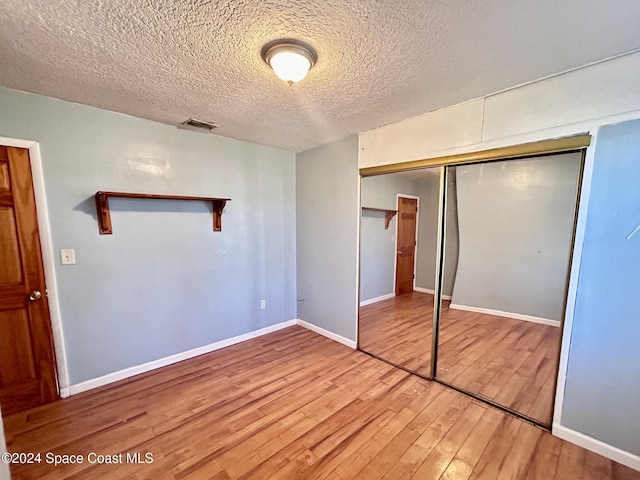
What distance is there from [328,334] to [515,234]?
8.83 ft

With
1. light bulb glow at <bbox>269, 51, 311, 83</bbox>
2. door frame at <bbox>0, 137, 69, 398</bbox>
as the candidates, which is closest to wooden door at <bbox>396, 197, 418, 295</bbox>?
light bulb glow at <bbox>269, 51, 311, 83</bbox>

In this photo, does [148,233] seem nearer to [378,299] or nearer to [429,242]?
[429,242]

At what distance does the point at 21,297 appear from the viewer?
2.01m

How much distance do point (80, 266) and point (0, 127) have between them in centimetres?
113

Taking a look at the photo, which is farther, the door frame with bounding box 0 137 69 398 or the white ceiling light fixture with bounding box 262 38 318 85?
the door frame with bounding box 0 137 69 398

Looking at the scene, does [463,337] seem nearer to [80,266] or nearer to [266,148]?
[266,148]

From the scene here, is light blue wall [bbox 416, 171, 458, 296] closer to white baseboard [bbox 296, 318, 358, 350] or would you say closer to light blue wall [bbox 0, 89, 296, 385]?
white baseboard [bbox 296, 318, 358, 350]

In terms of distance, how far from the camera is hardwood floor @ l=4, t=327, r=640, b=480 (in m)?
1.55

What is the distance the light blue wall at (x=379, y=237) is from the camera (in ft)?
13.4

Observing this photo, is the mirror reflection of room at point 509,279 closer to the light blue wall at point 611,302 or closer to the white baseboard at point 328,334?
the light blue wall at point 611,302

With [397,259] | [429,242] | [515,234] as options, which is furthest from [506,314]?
[397,259]

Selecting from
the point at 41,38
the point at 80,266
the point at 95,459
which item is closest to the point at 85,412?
the point at 95,459

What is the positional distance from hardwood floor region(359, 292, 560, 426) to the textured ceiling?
6.28ft

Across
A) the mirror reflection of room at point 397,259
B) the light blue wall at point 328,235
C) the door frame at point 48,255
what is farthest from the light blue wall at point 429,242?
the door frame at point 48,255
